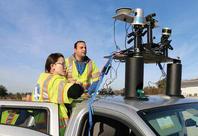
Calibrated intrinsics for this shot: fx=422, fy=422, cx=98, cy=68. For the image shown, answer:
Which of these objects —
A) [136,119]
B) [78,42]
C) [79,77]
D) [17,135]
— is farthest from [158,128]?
[78,42]

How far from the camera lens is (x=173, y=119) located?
3660mm

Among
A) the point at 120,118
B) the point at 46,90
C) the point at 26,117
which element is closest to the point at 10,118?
the point at 26,117

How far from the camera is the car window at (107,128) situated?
3.77m

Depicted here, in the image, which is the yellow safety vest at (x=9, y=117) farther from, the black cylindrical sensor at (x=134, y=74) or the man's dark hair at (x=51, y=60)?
the black cylindrical sensor at (x=134, y=74)

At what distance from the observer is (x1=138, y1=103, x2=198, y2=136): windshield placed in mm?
3271

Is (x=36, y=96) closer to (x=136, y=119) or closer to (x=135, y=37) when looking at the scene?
(x=135, y=37)

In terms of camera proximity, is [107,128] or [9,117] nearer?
[107,128]

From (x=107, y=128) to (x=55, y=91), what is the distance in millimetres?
631

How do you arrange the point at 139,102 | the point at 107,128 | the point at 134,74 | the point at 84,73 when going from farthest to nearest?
the point at 84,73, the point at 107,128, the point at 134,74, the point at 139,102

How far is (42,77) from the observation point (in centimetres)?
444

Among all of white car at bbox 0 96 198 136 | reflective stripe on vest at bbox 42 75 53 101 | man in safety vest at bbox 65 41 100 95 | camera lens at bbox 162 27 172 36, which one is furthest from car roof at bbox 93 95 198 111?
man in safety vest at bbox 65 41 100 95

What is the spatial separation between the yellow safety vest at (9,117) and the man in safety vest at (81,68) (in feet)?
3.32

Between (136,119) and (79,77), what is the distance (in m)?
2.18

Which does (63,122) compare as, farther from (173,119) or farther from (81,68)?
(81,68)
